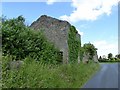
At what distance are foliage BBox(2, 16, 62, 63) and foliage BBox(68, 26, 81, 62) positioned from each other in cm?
885

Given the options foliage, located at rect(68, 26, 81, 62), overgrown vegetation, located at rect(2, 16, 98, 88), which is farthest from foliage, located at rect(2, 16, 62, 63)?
foliage, located at rect(68, 26, 81, 62)

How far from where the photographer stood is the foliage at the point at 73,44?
104 ft

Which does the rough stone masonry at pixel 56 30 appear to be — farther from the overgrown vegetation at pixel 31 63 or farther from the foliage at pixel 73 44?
the overgrown vegetation at pixel 31 63

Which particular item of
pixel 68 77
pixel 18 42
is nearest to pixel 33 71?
pixel 68 77

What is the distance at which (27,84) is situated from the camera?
1145 centimetres

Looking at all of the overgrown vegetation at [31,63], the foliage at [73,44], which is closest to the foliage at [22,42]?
the overgrown vegetation at [31,63]

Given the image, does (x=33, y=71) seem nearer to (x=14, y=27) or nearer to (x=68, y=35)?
(x=14, y=27)

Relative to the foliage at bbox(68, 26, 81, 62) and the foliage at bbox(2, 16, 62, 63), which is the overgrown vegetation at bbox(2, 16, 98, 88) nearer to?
the foliage at bbox(2, 16, 62, 63)

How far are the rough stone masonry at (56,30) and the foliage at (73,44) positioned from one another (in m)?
0.79

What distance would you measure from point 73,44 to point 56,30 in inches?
110

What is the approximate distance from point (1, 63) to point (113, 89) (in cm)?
677

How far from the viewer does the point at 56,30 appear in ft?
103

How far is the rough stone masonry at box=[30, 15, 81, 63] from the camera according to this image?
30.8 metres

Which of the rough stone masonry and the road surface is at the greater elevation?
the rough stone masonry
